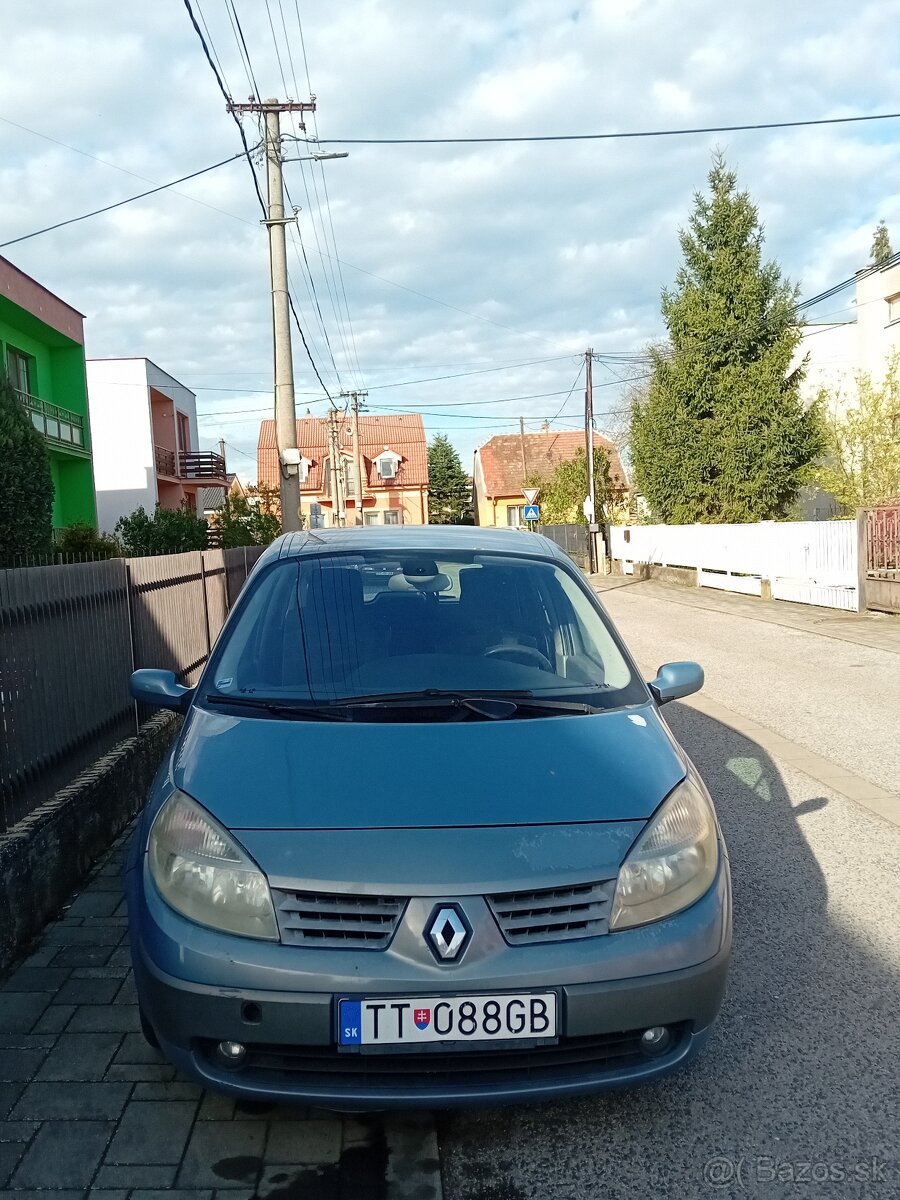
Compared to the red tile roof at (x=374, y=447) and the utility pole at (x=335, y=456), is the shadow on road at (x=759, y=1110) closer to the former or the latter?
the utility pole at (x=335, y=456)

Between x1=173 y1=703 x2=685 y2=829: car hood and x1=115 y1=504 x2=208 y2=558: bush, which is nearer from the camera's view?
x1=173 y1=703 x2=685 y2=829: car hood

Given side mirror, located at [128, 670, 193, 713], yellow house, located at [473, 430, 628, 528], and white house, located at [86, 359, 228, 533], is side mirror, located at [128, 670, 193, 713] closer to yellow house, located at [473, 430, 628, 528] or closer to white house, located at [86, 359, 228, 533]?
white house, located at [86, 359, 228, 533]

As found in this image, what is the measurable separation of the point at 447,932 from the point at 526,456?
71.3 metres

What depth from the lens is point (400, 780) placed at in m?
2.85

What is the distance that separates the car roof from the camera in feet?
14.2

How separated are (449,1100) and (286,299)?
1604 centimetres

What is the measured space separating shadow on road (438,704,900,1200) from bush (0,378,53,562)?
7.61 metres

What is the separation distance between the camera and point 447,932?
2500mm

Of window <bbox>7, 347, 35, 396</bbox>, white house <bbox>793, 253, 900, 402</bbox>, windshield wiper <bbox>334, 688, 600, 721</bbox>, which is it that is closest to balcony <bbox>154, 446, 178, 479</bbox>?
window <bbox>7, 347, 35, 396</bbox>

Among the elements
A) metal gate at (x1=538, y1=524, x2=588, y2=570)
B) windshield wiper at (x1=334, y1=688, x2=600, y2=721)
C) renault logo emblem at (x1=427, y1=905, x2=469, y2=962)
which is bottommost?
metal gate at (x1=538, y1=524, x2=588, y2=570)

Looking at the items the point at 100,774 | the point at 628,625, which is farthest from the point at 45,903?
the point at 628,625

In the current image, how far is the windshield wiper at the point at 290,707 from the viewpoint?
10.9 feet

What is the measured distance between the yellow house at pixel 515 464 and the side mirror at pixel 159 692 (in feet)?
208

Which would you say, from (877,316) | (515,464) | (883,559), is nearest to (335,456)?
(515,464)
